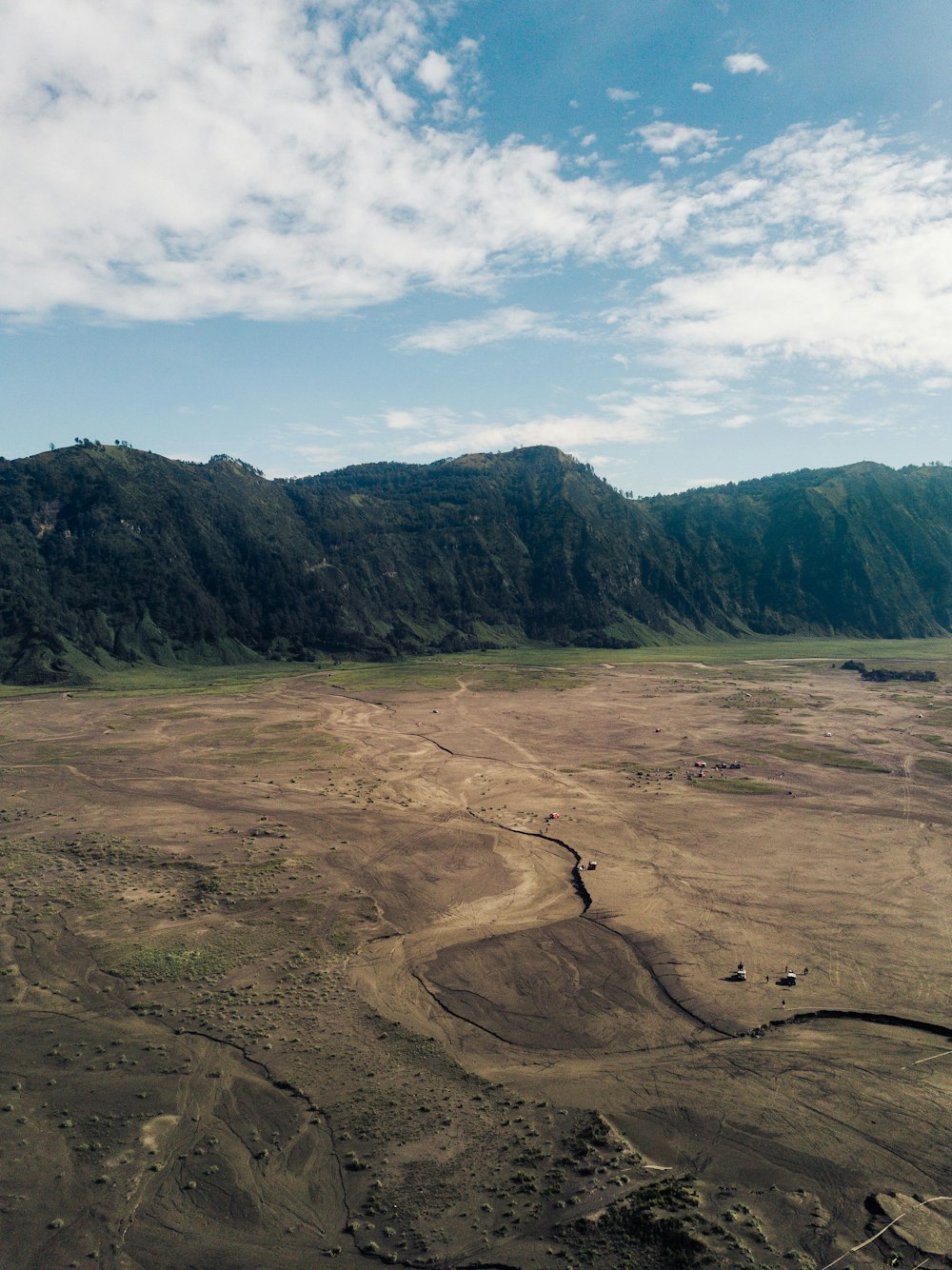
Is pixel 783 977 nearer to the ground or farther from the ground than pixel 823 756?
nearer to the ground

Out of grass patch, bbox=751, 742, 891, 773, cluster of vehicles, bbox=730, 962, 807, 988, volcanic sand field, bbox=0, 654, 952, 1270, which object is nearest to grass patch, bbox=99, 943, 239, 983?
volcanic sand field, bbox=0, 654, 952, 1270

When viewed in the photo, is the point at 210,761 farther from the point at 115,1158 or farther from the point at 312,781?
the point at 115,1158

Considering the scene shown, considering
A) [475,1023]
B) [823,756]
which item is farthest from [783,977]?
[823,756]

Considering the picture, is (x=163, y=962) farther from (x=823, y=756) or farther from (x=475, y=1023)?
(x=823, y=756)

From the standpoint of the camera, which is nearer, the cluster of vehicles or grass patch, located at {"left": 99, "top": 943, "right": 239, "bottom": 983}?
the cluster of vehicles

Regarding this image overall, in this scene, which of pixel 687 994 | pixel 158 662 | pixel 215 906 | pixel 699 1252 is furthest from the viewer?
pixel 158 662

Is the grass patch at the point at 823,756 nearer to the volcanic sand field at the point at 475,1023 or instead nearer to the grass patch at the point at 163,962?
the volcanic sand field at the point at 475,1023

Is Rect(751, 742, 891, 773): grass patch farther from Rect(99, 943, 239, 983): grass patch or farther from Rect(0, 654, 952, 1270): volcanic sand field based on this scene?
Rect(99, 943, 239, 983): grass patch

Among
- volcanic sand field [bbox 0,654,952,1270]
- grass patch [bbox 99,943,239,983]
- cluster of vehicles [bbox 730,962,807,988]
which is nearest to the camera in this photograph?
volcanic sand field [bbox 0,654,952,1270]

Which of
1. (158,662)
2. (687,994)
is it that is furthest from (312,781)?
(158,662)
